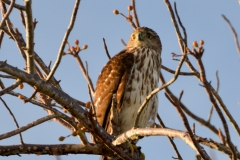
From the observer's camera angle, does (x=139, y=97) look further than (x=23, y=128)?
Yes

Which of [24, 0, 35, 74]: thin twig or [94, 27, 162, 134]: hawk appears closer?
[24, 0, 35, 74]: thin twig

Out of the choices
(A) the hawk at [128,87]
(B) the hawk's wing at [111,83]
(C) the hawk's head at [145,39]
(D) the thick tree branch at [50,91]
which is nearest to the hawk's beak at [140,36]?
(C) the hawk's head at [145,39]

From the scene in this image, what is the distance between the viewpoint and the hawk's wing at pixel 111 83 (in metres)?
5.92

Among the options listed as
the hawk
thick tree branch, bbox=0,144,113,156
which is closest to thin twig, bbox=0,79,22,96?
thick tree branch, bbox=0,144,113,156

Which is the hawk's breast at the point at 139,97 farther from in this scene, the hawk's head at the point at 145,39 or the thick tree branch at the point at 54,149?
the thick tree branch at the point at 54,149

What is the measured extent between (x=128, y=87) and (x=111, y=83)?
10.4 inches

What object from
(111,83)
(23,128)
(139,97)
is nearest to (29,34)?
(23,128)

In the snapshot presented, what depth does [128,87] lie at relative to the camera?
5.91 m

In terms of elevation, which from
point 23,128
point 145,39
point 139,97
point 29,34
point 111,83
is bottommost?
point 23,128

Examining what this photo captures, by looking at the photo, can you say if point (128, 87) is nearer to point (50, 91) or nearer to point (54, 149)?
point (54, 149)

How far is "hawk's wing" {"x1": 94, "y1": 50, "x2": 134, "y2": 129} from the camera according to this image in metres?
5.92

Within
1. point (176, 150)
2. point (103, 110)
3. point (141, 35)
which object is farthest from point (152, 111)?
point (141, 35)

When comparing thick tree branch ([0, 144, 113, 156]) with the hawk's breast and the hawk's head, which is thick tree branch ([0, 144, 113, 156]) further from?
the hawk's head

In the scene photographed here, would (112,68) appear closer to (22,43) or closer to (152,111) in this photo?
(152,111)
